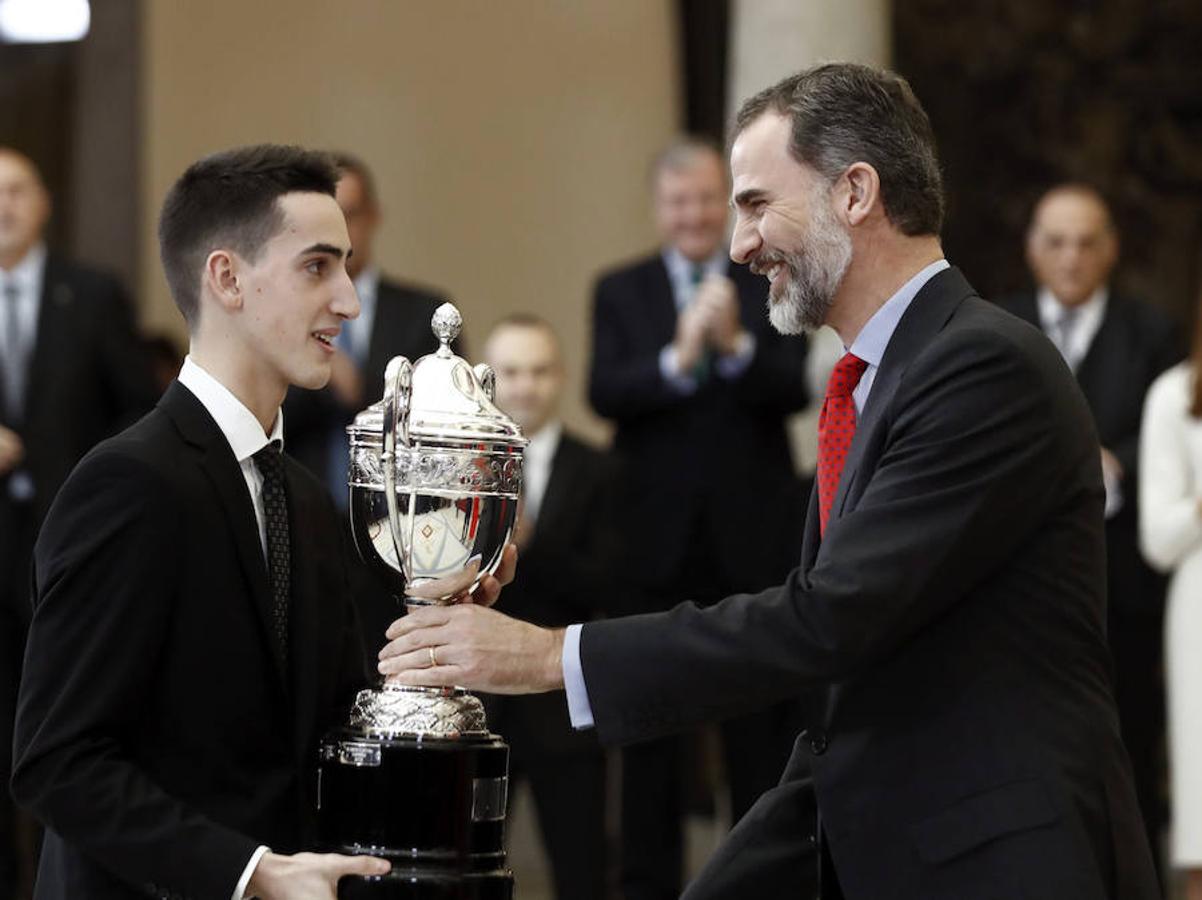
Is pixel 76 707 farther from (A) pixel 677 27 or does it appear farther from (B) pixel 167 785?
(A) pixel 677 27

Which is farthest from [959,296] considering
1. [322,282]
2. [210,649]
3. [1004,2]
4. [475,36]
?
[1004,2]

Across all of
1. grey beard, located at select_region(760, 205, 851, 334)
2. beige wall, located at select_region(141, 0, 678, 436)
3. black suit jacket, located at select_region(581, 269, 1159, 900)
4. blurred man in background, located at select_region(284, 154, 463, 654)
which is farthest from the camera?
beige wall, located at select_region(141, 0, 678, 436)

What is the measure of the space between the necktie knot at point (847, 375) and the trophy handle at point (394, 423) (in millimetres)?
696

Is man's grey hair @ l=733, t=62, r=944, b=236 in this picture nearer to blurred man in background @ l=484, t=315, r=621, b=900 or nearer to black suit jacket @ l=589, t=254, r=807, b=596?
blurred man in background @ l=484, t=315, r=621, b=900

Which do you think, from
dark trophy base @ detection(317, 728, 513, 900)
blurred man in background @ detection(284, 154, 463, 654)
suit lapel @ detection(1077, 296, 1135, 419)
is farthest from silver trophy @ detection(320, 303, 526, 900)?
suit lapel @ detection(1077, 296, 1135, 419)

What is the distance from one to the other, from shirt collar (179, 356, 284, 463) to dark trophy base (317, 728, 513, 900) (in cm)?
43

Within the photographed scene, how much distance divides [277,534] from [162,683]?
29 cm

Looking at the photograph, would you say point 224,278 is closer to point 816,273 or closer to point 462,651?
point 462,651

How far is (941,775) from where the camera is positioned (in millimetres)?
3068

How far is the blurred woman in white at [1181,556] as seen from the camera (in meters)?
5.92

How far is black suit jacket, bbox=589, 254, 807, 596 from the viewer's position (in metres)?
6.04

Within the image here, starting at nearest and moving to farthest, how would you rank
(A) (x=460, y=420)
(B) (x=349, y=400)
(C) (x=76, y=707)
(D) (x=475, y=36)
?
(C) (x=76, y=707)
(A) (x=460, y=420)
(B) (x=349, y=400)
(D) (x=475, y=36)

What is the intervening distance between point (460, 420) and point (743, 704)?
0.56 metres

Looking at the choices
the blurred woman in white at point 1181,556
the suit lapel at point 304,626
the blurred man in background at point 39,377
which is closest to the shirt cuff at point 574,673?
the suit lapel at point 304,626
